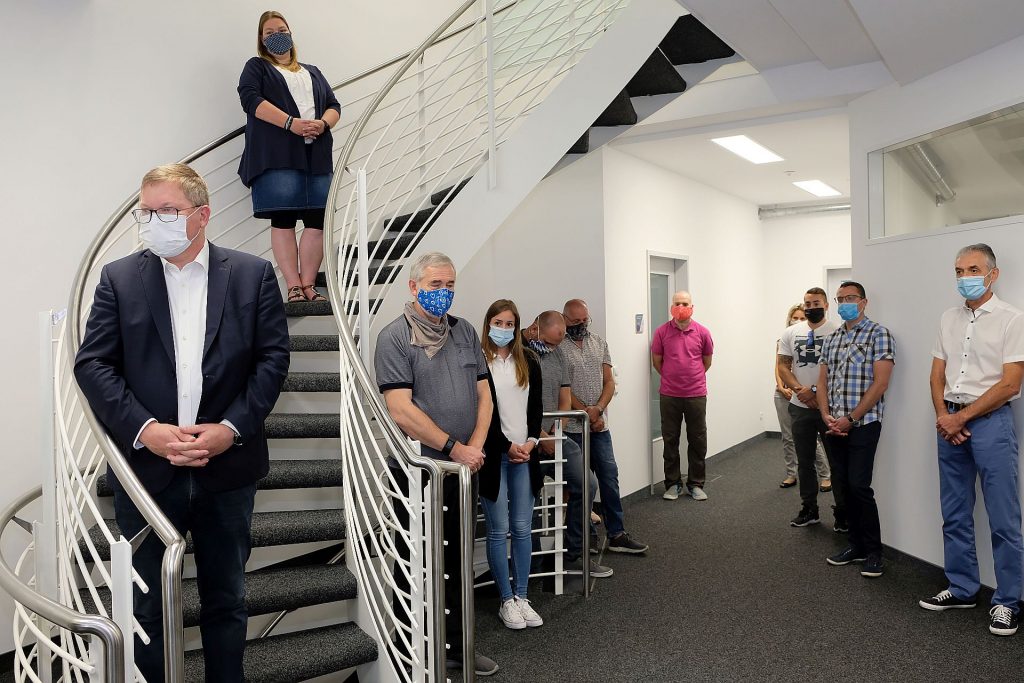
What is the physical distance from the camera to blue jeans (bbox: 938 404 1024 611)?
12.2 feet

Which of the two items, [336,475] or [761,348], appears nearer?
[336,475]

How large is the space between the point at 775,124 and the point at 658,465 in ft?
9.98

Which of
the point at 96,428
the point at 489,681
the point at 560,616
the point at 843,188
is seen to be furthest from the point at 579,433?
the point at 843,188

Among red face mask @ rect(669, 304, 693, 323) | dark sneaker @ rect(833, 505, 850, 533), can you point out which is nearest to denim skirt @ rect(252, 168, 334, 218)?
red face mask @ rect(669, 304, 693, 323)

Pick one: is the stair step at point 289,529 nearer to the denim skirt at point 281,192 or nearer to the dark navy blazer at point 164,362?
the dark navy blazer at point 164,362

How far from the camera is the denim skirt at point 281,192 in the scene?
4023 mm

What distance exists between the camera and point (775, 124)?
5.71 m

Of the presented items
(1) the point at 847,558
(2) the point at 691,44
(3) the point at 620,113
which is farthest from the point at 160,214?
(1) the point at 847,558

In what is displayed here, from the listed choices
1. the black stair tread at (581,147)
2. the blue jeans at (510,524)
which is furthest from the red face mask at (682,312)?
the blue jeans at (510,524)

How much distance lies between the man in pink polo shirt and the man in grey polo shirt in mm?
3675

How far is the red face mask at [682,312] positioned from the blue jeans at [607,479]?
1914mm

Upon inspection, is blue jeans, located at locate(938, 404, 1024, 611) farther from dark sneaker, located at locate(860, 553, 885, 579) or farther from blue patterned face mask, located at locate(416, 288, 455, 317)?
blue patterned face mask, located at locate(416, 288, 455, 317)

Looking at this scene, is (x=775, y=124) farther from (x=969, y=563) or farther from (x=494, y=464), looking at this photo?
(x=494, y=464)

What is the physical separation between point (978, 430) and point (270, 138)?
12.5 ft
